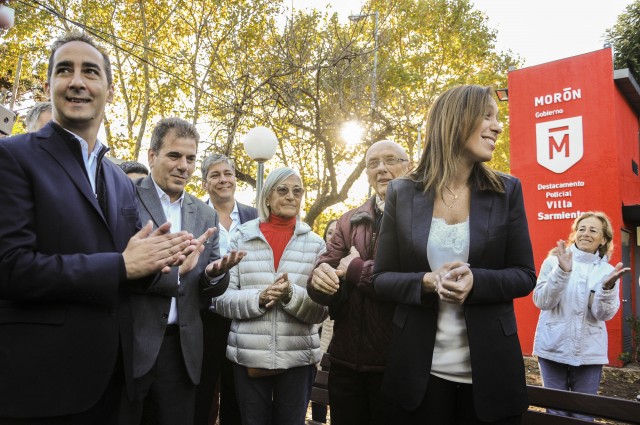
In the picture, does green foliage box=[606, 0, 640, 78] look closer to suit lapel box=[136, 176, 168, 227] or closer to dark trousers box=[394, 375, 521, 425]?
suit lapel box=[136, 176, 168, 227]

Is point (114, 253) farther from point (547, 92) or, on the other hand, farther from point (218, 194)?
point (547, 92)

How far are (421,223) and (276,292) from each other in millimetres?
1348

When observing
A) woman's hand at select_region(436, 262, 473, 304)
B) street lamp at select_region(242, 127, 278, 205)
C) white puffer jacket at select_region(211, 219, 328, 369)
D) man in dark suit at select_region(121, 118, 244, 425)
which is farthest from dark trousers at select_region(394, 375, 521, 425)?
street lamp at select_region(242, 127, 278, 205)

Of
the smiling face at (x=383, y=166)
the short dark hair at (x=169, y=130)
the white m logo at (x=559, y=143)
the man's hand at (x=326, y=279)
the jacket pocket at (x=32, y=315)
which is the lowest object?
the jacket pocket at (x=32, y=315)

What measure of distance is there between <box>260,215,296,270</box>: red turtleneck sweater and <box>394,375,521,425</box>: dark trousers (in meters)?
1.78

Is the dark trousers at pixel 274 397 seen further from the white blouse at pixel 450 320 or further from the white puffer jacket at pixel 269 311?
the white blouse at pixel 450 320

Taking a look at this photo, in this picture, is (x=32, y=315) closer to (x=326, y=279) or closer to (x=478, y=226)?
(x=326, y=279)

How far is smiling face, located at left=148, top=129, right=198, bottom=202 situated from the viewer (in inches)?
125

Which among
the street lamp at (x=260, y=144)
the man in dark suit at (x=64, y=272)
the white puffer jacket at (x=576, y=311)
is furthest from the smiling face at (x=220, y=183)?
the street lamp at (x=260, y=144)

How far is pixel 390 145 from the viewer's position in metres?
3.37

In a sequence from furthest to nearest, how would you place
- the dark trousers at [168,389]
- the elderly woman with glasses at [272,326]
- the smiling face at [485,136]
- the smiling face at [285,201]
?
1. the smiling face at [285,201]
2. the elderly woman with glasses at [272,326]
3. the dark trousers at [168,389]
4. the smiling face at [485,136]

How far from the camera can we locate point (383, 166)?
130 inches

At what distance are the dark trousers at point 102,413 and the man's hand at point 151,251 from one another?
394mm

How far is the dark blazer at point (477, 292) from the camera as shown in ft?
6.22
